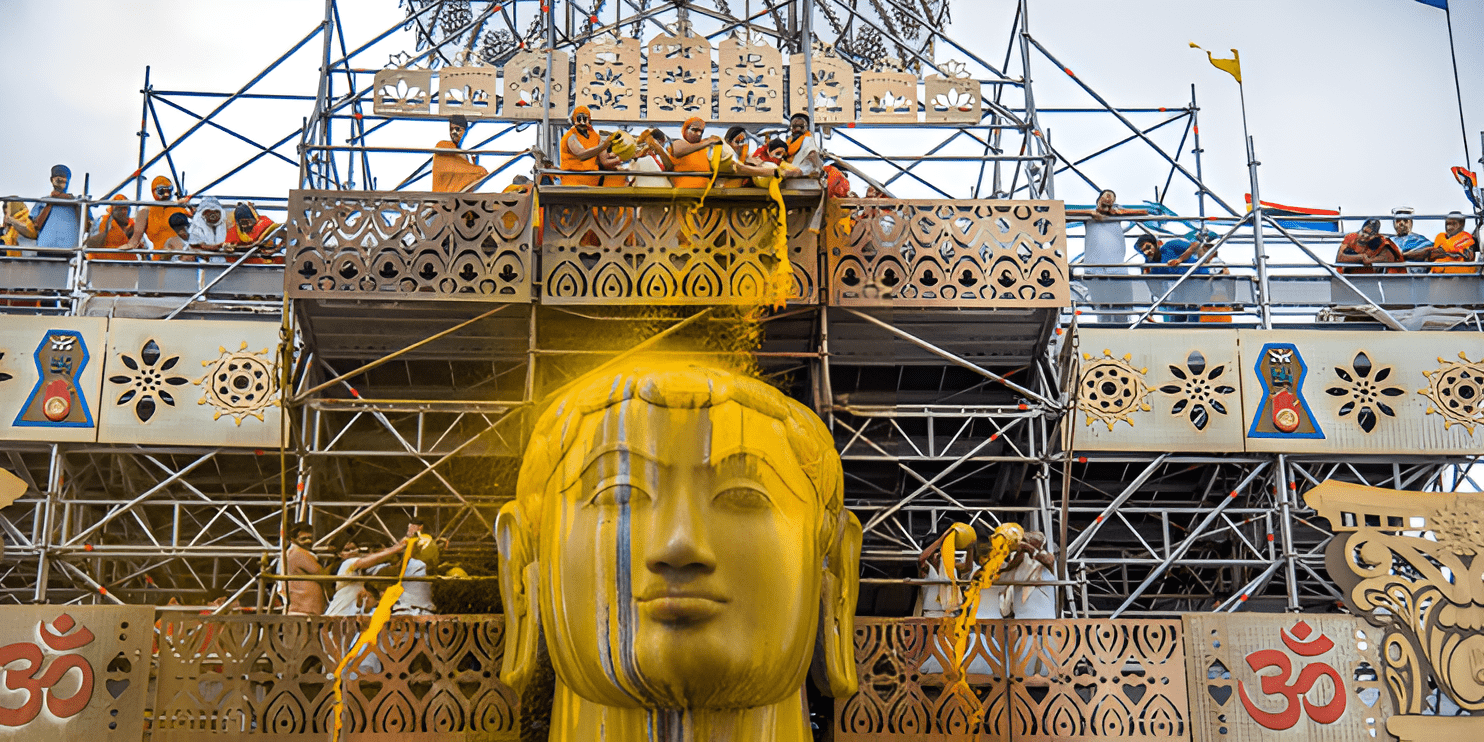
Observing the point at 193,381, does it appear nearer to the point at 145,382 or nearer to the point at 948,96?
the point at 145,382

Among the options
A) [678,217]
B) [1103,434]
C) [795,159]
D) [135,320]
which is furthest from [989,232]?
[135,320]

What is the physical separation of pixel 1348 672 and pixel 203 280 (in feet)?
31.6

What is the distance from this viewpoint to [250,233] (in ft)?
43.3

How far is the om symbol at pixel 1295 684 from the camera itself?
7.07 m

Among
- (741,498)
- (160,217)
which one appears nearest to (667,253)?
(741,498)

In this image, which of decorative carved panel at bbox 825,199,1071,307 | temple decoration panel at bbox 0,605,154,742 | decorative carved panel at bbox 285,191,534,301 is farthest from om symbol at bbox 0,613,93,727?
decorative carved panel at bbox 825,199,1071,307

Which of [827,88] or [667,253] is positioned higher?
[827,88]

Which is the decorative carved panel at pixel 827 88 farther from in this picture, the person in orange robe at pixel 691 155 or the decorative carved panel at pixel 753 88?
the person in orange robe at pixel 691 155

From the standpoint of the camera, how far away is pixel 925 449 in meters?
12.4

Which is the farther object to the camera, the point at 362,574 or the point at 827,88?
the point at 827,88

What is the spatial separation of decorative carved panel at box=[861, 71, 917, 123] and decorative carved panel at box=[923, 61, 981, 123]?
4.4 inches

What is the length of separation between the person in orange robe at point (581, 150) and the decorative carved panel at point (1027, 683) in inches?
156

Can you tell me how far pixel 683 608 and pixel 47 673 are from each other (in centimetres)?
358

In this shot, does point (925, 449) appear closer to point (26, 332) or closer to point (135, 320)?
point (135, 320)
